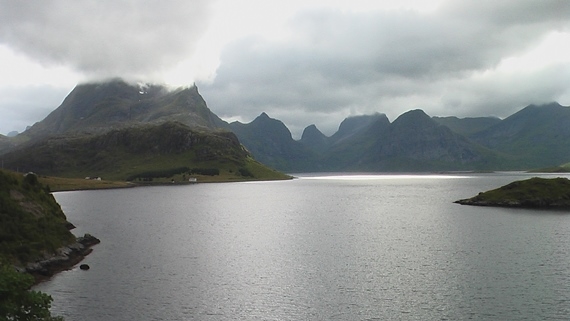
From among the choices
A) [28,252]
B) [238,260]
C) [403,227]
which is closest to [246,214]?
[403,227]

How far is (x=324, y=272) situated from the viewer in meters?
68.8

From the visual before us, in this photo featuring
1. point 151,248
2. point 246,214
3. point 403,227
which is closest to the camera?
point 151,248

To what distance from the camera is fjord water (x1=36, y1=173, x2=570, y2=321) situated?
50844 mm

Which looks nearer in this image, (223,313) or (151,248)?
(223,313)

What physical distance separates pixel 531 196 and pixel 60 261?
184289 mm

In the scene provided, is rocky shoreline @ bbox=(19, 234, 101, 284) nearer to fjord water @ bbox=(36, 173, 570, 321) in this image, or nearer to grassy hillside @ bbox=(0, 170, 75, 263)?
grassy hillside @ bbox=(0, 170, 75, 263)

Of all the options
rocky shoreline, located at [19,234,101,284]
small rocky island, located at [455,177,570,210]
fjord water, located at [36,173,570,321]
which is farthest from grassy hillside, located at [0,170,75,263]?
small rocky island, located at [455,177,570,210]

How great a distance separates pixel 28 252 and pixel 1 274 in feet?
139

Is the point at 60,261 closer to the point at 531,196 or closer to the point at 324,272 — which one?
the point at 324,272

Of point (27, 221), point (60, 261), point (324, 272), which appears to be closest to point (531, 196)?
point (324, 272)

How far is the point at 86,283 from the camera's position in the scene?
2475 inches

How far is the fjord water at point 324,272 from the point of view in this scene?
50.8m

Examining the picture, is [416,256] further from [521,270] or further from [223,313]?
[223,313]

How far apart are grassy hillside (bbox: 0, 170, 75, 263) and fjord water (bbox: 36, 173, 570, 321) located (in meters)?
7.30
